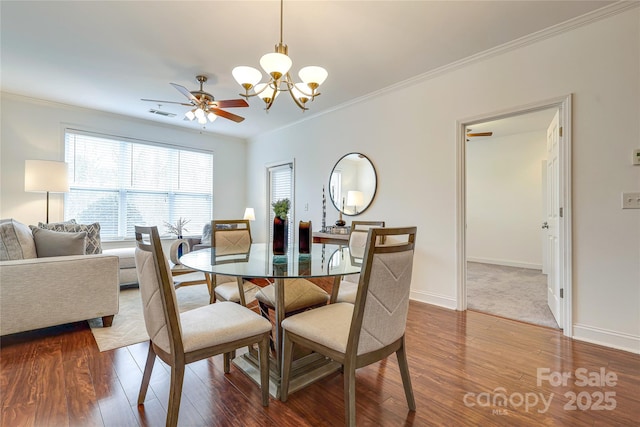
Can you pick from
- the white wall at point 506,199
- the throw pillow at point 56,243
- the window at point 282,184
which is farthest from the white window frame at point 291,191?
the white wall at point 506,199

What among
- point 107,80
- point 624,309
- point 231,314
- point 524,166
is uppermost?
point 107,80

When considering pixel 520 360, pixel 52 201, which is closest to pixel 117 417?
pixel 520 360

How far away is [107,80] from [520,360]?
4.98 meters

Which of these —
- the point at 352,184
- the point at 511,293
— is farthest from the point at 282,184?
the point at 511,293

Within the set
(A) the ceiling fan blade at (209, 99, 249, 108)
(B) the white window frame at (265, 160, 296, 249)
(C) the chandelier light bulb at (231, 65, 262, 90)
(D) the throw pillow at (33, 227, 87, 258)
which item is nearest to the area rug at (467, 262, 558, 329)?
(B) the white window frame at (265, 160, 296, 249)

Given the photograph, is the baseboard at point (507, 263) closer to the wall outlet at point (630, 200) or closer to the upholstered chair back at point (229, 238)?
the wall outlet at point (630, 200)

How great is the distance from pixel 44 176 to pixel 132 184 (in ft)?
4.70

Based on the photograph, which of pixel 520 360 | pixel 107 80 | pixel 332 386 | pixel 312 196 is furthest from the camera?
pixel 312 196

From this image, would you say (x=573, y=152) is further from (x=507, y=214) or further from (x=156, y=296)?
(x=507, y=214)

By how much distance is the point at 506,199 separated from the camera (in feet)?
18.8

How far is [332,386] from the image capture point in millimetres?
1706

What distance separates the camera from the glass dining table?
151cm

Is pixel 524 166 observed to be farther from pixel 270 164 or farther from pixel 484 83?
pixel 270 164

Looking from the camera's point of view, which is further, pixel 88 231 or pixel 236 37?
pixel 88 231
